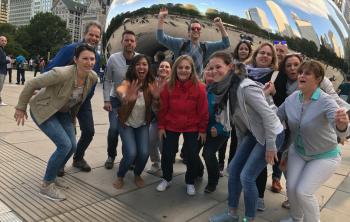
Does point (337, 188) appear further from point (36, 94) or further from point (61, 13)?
point (61, 13)

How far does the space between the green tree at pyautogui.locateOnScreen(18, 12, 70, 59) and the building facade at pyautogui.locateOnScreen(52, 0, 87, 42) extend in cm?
6346

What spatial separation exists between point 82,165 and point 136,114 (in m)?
1.09

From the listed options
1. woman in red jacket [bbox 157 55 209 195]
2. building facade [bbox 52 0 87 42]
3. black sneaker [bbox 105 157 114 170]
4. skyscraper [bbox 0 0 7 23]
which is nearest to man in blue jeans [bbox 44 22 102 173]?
black sneaker [bbox 105 157 114 170]

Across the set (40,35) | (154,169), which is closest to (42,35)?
(40,35)

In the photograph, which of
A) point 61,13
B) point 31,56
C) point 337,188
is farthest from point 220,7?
point 61,13

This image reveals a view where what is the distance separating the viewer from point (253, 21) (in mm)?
6012

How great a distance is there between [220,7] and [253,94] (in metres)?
3.45

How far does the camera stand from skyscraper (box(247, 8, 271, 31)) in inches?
237

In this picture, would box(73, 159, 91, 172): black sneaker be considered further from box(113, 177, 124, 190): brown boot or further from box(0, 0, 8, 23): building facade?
box(0, 0, 8, 23): building facade

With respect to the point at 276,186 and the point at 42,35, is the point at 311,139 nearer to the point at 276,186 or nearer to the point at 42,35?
the point at 276,186

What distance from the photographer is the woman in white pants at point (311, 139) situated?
287 cm

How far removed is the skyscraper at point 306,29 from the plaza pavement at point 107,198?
8.40 ft

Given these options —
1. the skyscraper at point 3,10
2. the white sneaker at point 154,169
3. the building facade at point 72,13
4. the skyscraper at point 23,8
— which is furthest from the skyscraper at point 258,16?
the skyscraper at point 23,8

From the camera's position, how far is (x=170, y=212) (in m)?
3.46
